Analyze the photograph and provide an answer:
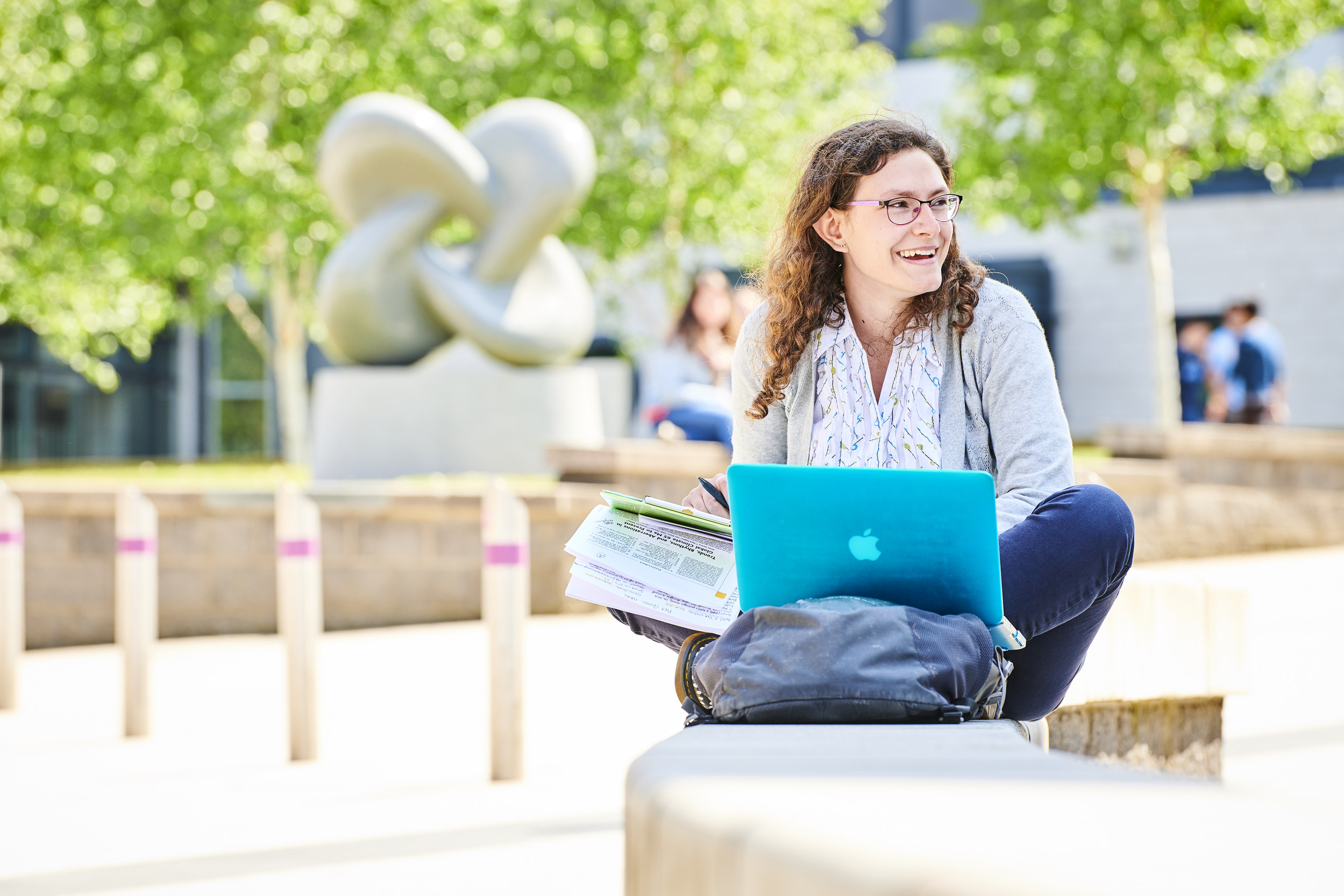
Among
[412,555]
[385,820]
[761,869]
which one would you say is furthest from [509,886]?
[412,555]

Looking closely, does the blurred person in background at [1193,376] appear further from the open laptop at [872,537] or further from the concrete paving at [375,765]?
the open laptop at [872,537]

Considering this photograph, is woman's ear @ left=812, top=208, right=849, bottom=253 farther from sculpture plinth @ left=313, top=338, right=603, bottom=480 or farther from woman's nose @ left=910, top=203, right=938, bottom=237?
sculpture plinth @ left=313, top=338, right=603, bottom=480

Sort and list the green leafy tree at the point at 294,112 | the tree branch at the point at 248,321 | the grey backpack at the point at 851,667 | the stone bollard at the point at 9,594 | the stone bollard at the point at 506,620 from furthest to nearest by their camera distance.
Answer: the tree branch at the point at 248,321
the green leafy tree at the point at 294,112
the stone bollard at the point at 9,594
the stone bollard at the point at 506,620
the grey backpack at the point at 851,667

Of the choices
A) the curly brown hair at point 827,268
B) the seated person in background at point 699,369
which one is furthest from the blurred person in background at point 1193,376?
the curly brown hair at point 827,268

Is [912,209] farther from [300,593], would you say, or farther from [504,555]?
[300,593]

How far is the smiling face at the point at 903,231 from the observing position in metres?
2.91

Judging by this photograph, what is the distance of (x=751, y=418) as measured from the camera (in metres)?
3.13

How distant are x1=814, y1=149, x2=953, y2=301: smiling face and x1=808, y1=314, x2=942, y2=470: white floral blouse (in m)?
0.13

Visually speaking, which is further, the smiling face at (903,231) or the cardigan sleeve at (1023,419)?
the smiling face at (903,231)

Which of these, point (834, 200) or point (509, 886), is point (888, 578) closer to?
point (834, 200)

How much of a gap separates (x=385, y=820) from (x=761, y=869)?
3169 millimetres

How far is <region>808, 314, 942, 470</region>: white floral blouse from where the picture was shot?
2908mm

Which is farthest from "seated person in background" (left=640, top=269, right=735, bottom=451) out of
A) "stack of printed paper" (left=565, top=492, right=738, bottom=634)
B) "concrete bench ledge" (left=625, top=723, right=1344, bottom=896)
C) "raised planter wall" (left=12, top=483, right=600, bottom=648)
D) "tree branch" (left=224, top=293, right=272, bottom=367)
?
"tree branch" (left=224, top=293, right=272, bottom=367)

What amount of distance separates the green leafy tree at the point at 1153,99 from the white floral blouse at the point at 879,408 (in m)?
11.8
